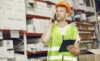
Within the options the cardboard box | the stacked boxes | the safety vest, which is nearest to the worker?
the safety vest

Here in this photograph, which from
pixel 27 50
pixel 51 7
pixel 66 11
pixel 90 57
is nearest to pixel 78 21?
pixel 51 7

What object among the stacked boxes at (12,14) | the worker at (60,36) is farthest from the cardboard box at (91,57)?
the worker at (60,36)

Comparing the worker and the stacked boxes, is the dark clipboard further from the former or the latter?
the stacked boxes

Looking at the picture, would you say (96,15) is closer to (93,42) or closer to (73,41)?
(93,42)

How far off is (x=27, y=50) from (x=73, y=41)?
1457 millimetres

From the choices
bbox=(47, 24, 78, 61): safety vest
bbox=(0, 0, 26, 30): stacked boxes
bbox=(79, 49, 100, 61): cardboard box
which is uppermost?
bbox=(0, 0, 26, 30): stacked boxes

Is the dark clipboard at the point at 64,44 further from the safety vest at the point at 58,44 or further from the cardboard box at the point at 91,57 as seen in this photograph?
the cardboard box at the point at 91,57

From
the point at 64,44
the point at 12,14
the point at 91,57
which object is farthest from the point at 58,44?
the point at 91,57

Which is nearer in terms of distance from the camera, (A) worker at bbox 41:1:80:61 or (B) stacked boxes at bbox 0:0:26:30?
(A) worker at bbox 41:1:80:61

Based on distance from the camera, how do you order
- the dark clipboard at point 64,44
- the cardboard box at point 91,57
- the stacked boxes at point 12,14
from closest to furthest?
the dark clipboard at point 64,44 < the stacked boxes at point 12,14 < the cardboard box at point 91,57

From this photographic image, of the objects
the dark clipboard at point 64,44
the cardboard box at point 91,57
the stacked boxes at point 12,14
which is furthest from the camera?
the cardboard box at point 91,57

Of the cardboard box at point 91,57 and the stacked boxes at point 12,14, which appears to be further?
the cardboard box at point 91,57

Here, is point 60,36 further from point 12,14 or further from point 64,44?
point 12,14

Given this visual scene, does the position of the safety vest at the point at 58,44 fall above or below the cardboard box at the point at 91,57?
above
